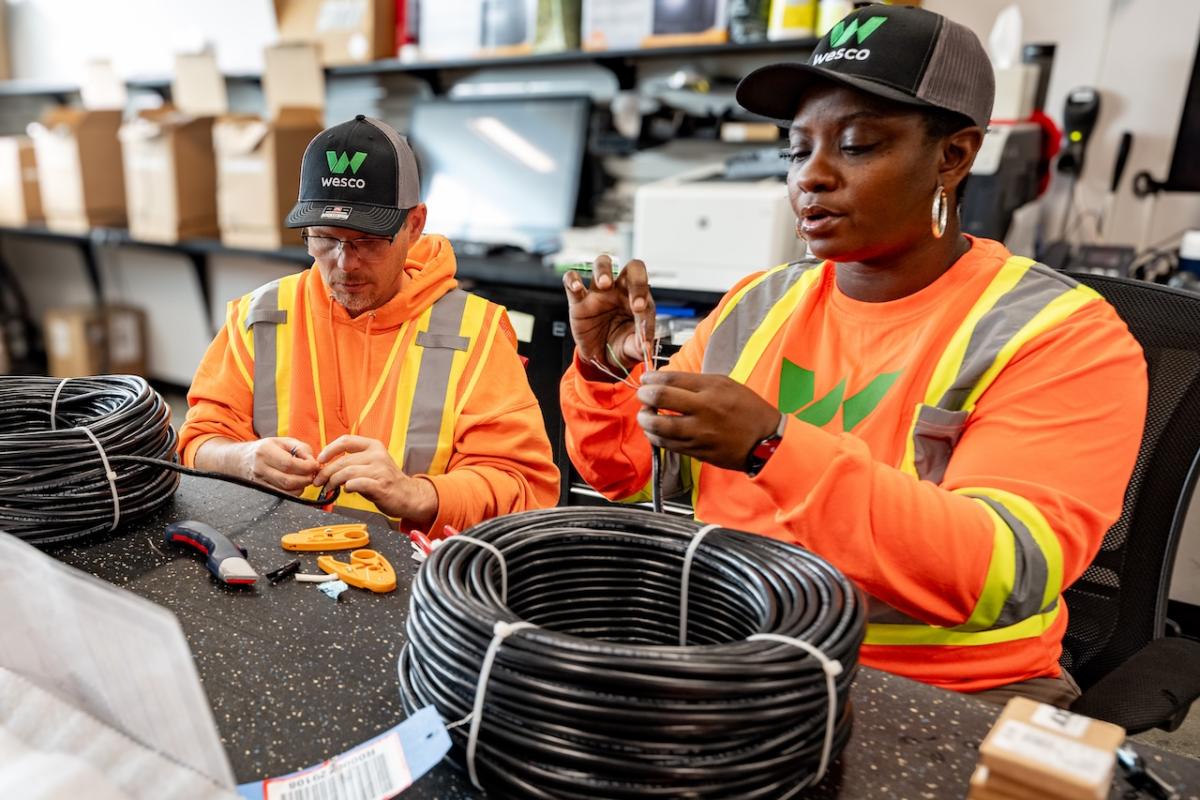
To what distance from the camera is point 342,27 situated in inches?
140

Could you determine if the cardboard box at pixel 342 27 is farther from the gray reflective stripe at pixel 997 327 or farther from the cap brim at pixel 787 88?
the gray reflective stripe at pixel 997 327

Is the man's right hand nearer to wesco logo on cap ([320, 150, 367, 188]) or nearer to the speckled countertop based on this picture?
the speckled countertop

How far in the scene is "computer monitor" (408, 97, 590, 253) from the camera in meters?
3.36

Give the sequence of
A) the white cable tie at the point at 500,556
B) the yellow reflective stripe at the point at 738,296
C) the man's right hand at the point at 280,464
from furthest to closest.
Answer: the yellow reflective stripe at the point at 738,296, the man's right hand at the point at 280,464, the white cable tie at the point at 500,556

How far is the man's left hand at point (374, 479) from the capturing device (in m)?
1.23

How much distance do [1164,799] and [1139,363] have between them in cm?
57

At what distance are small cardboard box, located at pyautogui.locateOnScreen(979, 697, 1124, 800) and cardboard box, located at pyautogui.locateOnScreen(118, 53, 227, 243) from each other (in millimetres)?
3909

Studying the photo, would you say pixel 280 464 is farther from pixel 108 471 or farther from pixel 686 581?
pixel 686 581

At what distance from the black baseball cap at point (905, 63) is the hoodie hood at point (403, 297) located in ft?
2.36

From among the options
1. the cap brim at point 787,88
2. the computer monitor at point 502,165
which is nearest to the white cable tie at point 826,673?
the cap brim at point 787,88

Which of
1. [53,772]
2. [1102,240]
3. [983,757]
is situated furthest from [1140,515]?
[1102,240]

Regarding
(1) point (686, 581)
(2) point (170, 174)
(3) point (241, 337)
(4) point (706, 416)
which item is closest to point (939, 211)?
(4) point (706, 416)

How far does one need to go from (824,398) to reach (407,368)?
74 centimetres

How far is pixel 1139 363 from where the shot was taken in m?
1.06
